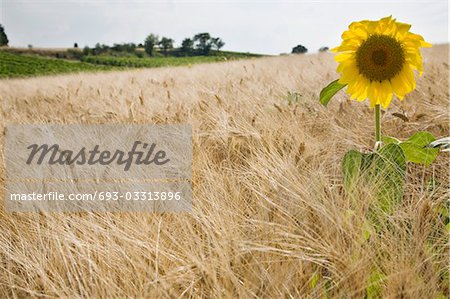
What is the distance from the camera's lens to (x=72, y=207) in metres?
1.23

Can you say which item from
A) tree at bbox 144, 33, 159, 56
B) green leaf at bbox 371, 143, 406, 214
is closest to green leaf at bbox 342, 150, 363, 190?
green leaf at bbox 371, 143, 406, 214

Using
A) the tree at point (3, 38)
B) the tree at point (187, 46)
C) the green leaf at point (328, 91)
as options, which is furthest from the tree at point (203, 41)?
the green leaf at point (328, 91)

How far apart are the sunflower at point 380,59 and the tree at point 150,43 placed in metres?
45.7

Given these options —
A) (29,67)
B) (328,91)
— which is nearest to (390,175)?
(328,91)

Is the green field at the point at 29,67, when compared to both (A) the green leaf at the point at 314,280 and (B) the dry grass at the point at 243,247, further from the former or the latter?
(A) the green leaf at the point at 314,280

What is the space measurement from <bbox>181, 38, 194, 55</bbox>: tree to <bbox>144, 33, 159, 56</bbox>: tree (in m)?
3.83

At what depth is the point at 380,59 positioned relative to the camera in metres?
1.16

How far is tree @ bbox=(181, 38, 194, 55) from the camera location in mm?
45438

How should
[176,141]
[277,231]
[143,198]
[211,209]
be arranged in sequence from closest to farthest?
[277,231] → [211,209] → [143,198] → [176,141]

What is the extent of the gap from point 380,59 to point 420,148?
30 centimetres

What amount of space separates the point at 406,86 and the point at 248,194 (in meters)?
0.61

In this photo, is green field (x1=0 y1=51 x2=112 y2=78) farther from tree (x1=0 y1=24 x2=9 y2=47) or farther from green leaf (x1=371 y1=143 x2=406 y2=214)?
green leaf (x1=371 y1=143 x2=406 y2=214)

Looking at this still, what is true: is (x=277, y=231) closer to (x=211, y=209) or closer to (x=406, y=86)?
(x=211, y=209)

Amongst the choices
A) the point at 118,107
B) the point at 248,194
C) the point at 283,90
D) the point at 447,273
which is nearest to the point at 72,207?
the point at 248,194
